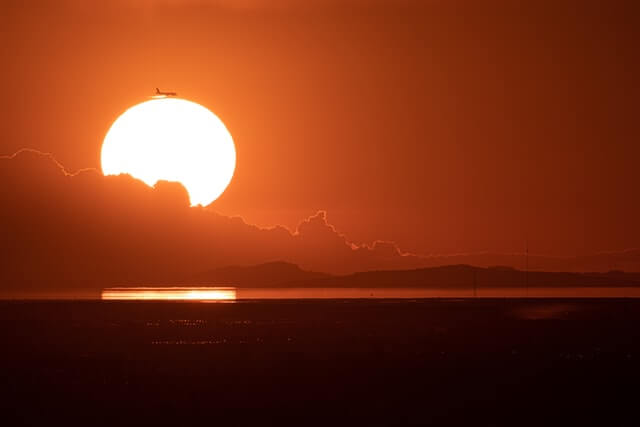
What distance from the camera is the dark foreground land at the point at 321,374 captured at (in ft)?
144

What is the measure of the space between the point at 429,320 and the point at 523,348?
4121 cm

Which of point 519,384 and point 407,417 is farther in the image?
point 519,384

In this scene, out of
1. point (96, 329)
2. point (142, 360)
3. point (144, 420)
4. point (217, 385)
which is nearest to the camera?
point (144, 420)

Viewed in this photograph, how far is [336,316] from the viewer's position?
12681 cm

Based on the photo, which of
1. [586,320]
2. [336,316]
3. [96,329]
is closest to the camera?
[96,329]

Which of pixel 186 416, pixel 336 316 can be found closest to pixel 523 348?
pixel 186 416

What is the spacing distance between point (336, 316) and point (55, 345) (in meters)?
53.5

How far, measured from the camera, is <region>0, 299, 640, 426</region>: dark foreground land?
43938 millimetres

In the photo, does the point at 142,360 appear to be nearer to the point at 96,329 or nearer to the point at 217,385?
the point at 217,385

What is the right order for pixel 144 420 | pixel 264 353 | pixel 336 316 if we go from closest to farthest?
pixel 144 420
pixel 264 353
pixel 336 316

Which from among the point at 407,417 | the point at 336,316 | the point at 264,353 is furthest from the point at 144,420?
the point at 336,316

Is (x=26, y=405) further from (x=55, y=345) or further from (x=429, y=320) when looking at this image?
(x=429, y=320)

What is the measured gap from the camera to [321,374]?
5850 centimetres

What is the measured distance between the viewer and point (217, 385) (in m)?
53.8
